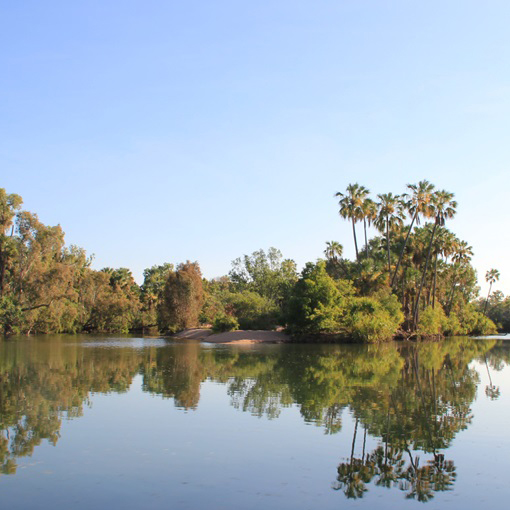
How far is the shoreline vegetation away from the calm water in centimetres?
2967

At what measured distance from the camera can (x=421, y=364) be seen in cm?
3136

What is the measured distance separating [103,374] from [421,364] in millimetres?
17117

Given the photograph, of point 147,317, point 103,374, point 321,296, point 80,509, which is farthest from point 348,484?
point 147,317

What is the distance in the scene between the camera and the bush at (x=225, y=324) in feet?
209

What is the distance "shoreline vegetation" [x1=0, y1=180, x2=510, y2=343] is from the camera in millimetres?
53938

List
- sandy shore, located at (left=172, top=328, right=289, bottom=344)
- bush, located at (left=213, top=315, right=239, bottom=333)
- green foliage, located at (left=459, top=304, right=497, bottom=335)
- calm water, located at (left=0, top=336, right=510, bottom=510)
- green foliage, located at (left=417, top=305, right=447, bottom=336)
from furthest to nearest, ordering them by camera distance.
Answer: green foliage, located at (left=459, top=304, right=497, bottom=335) → bush, located at (left=213, top=315, right=239, bottom=333) → green foliage, located at (left=417, top=305, right=447, bottom=336) → sandy shore, located at (left=172, top=328, right=289, bottom=344) → calm water, located at (left=0, top=336, right=510, bottom=510)

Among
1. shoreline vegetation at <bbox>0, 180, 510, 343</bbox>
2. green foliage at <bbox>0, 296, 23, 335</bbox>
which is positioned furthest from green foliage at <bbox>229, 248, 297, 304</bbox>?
green foliage at <bbox>0, 296, 23, 335</bbox>

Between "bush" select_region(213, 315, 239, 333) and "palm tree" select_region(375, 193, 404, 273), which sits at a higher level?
"palm tree" select_region(375, 193, 404, 273)

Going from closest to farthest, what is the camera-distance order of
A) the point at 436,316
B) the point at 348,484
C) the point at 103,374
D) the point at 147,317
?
the point at 348,484, the point at 103,374, the point at 436,316, the point at 147,317

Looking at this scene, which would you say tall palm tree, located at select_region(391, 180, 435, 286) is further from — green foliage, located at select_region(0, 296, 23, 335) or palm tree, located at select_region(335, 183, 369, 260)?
green foliage, located at select_region(0, 296, 23, 335)

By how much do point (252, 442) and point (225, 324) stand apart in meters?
52.0

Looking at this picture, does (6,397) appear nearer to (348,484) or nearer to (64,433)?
(64,433)

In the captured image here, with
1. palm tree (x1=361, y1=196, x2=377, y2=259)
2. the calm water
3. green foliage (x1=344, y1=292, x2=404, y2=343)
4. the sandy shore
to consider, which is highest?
palm tree (x1=361, y1=196, x2=377, y2=259)

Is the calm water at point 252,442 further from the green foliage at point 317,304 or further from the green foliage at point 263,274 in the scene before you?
the green foliage at point 263,274
